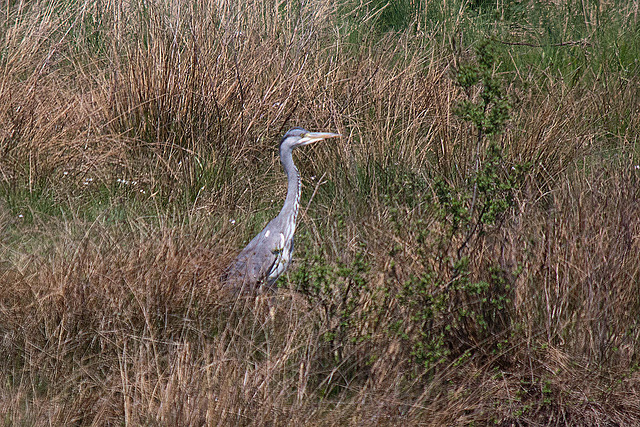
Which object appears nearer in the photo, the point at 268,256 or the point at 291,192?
the point at 268,256

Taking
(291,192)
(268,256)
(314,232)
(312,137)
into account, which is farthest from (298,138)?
(268,256)

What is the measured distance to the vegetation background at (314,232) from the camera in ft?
9.68

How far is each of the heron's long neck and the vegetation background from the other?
193 mm

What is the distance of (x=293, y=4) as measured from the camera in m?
7.62

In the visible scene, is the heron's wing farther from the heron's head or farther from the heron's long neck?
the heron's head

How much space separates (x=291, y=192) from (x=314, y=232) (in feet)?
0.94

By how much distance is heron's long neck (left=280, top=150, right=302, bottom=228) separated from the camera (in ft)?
13.3

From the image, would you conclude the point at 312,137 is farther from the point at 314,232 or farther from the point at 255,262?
the point at 255,262

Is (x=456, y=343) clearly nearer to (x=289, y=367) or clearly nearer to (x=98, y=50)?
(x=289, y=367)

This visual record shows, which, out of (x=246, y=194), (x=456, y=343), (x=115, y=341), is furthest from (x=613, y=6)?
(x=115, y=341)

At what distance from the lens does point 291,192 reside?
13.6 feet

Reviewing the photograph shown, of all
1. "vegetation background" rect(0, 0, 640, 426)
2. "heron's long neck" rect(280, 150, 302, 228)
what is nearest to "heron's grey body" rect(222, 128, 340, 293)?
"heron's long neck" rect(280, 150, 302, 228)

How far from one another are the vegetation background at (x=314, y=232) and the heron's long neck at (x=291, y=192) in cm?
19

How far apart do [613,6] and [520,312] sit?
16.9 ft
